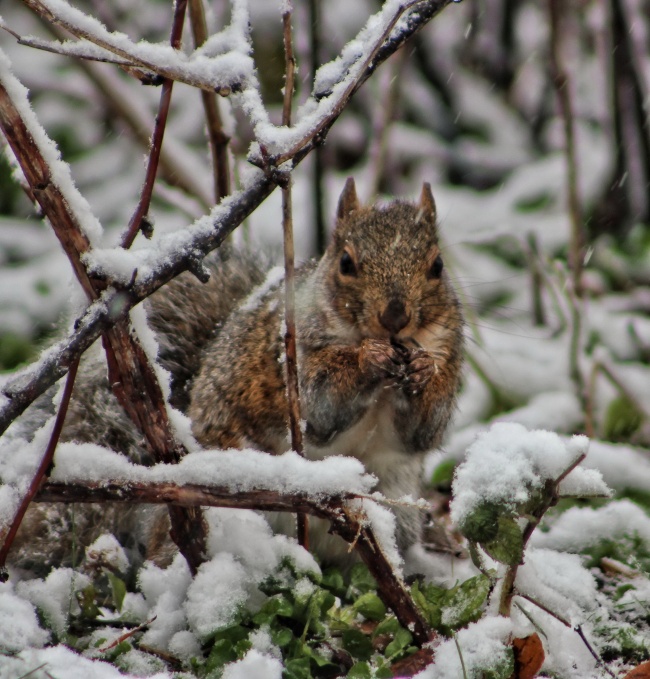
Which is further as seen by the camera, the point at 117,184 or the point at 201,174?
the point at 117,184

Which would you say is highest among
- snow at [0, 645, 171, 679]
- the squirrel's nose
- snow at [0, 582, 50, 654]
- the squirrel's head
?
the squirrel's head

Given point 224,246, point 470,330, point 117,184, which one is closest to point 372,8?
point 117,184

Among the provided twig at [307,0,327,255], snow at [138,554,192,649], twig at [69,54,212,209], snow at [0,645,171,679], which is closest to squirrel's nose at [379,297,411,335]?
snow at [138,554,192,649]

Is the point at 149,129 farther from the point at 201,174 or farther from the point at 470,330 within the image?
the point at 470,330

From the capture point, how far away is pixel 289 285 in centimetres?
143

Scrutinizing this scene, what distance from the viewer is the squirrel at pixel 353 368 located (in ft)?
5.98

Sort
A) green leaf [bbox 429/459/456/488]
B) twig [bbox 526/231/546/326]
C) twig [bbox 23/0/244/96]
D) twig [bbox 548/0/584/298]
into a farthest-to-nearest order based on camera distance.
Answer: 1. twig [bbox 526/231/546/326]
2. twig [bbox 548/0/584/298]
3. green leaf [bbox 429/459/456/488]
4. twig [bbox 23/0/244/96]

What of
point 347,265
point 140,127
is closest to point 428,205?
point 347,265

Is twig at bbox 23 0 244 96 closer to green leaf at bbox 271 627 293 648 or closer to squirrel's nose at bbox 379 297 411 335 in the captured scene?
squirrel's nose at bbox 379 297 411 335

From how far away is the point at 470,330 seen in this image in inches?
116

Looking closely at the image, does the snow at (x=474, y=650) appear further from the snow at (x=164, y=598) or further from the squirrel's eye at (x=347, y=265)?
the squirrel's eye at (x=347, y=265)

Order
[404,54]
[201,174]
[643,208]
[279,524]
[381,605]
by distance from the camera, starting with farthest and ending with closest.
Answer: [643,208], [201,174], [404,54], [279,524], [381,605]

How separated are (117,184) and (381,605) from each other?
300 centimetres

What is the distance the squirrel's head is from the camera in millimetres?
1836
